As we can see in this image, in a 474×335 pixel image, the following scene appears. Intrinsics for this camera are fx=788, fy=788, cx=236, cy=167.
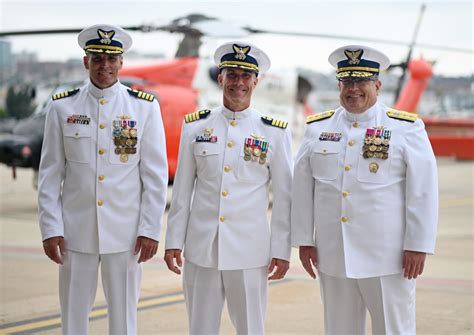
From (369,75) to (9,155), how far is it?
862 centimetres

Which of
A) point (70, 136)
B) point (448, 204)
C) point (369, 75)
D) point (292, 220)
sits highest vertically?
point (369, 75)

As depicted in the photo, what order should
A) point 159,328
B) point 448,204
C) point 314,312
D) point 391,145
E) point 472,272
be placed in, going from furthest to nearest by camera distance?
1. point 448,204
2. point 472,272
3. point 314,312
4. point 159,328
5. point 391,145

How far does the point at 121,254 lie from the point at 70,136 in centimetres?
60

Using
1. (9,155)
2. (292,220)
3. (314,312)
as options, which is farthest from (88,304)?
(9,155)

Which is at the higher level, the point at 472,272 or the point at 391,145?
the point at 391,145

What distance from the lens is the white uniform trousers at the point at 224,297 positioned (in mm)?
3547

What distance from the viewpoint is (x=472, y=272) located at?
7203mm

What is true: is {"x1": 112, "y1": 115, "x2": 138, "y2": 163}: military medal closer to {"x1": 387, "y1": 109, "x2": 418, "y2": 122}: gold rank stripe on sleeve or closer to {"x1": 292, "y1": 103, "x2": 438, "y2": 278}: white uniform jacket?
{"x1": 292, "y1": 103, "x2": 438, "y2": 278}: white uniform jacket

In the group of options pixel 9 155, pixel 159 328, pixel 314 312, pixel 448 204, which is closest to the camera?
pixel 159 328

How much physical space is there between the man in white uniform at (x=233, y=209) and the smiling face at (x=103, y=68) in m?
0.47

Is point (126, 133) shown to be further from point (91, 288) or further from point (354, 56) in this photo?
point (354, 56)

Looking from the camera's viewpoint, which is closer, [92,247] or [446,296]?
[92,247]

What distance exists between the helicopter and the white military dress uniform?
→ 7.43 meters

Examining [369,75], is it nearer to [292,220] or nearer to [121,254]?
[292,220]
